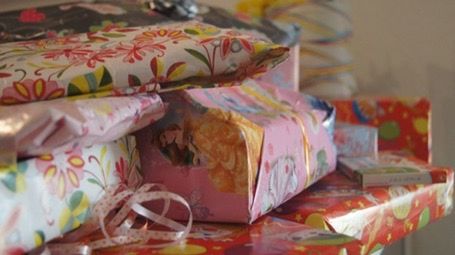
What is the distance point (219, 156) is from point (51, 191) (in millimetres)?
139

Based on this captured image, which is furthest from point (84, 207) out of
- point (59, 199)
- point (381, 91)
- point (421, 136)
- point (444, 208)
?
point (381, 91)

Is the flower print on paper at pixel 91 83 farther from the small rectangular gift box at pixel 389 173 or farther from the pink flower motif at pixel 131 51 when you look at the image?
the small rectangular gift box at pixel 389 173

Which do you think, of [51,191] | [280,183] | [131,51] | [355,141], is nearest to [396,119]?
[355,141]

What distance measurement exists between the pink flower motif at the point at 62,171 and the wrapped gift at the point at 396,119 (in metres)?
0.62

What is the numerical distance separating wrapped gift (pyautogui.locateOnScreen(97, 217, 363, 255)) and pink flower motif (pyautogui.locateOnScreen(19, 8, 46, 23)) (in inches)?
11.5

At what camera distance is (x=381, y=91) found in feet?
4.11

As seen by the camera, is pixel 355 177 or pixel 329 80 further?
pixel 329 80

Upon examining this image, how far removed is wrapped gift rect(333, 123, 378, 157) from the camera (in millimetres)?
822

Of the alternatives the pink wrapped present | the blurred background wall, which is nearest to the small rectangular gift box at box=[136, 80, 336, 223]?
the pink wrapped present

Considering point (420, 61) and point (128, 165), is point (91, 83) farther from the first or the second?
point (420, 61)

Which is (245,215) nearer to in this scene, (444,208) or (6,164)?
(6,164)

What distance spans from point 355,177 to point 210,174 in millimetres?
255

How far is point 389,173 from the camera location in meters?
0.70

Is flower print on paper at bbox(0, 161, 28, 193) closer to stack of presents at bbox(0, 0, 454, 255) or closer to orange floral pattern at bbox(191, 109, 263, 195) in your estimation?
stack of presents at bbox(0, 0, 454, 255)
